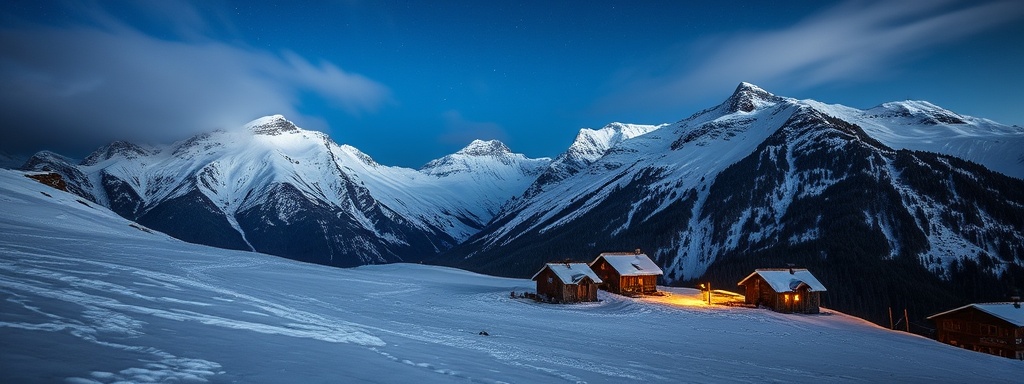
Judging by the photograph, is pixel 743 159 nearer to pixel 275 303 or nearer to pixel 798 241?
pixel 798 241

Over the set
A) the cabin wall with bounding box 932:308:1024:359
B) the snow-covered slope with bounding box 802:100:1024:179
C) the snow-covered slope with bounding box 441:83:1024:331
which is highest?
the snow-covered slope with bounding box 802:100:1024:179

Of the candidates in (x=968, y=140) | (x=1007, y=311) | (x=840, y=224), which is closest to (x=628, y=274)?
(x=1007, y=311)

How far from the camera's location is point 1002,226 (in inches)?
4309

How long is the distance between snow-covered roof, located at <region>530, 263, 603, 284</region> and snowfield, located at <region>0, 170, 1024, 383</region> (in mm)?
9165

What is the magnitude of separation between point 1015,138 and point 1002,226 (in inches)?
3021

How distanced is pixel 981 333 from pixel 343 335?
6571cm

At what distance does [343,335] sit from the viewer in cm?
1756

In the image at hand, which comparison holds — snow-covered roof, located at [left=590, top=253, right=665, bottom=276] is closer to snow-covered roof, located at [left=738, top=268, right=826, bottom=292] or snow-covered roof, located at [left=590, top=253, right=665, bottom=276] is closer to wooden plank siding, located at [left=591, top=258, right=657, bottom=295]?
wooden plank siding, located at [left=591, top=258, right=657, bottom=295]

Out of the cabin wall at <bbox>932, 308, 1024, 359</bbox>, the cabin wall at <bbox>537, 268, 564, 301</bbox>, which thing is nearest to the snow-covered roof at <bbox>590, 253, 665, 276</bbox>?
the cabin wall at <bbox>537, 268, 564, 301</bbox>

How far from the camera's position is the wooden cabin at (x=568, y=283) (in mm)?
58094

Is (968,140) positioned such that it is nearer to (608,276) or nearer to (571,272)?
(608,276)

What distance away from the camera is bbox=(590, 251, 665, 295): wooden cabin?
221 feet

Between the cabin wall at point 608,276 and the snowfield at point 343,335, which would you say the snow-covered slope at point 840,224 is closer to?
the cabin wall at point 608,276

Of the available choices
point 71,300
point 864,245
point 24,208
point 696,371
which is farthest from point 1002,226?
point 24,208
